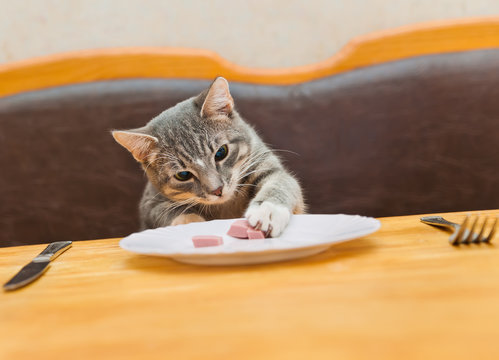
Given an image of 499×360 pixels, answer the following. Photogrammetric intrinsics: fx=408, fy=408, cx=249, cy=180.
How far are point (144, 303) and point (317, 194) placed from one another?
1.26m

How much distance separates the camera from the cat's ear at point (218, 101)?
1.16 meters

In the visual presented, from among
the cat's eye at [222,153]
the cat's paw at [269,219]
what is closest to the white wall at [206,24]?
the cat's eye at [222,153]

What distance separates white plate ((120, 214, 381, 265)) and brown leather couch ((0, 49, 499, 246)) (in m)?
0.84

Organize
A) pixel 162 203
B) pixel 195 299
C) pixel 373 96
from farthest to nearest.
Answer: pixel 373 96 → pixel 162 203 → pixel 195 299

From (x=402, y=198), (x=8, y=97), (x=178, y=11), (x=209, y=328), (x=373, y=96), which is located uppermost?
(x=178, y=11)

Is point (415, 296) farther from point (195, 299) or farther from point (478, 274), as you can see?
point (195, 299)

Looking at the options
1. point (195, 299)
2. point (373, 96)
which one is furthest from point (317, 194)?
point (195, 299)

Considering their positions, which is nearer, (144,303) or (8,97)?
(144,303)

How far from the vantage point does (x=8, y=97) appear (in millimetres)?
1655

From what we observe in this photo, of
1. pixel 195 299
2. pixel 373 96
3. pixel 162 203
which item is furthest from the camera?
pixel 373 96

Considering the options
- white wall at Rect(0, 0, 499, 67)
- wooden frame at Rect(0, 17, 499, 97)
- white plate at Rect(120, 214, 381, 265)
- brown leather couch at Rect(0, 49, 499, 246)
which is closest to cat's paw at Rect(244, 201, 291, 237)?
white plate at Rect(120, 214, 381, 265)

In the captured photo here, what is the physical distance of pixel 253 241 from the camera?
0.72m

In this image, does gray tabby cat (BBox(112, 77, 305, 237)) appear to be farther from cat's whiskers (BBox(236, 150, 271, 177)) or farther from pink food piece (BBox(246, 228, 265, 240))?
pink food piece (BBox(246, 228, 265, 240))

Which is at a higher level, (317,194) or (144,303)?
(144,303)
